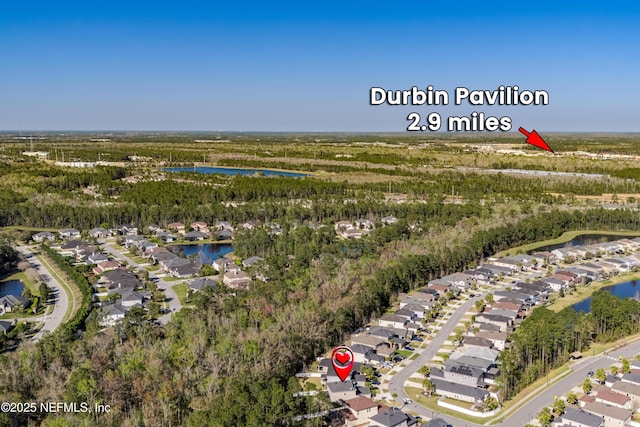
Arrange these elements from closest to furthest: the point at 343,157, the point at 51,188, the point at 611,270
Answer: the point at 611,270, the point at 51,188, the point at 343,157

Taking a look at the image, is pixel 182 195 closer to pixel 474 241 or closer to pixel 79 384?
pixel 474 241

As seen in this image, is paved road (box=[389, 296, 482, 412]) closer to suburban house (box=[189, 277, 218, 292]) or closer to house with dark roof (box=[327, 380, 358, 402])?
house with dark roof (box=[327, 380, 358, 402])

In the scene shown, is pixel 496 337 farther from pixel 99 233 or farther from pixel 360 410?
pixel 99 233

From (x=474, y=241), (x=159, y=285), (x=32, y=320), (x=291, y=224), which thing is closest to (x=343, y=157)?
(x=291, y=224)

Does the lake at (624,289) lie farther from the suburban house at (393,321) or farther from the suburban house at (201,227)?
the suburban house at (201,227)

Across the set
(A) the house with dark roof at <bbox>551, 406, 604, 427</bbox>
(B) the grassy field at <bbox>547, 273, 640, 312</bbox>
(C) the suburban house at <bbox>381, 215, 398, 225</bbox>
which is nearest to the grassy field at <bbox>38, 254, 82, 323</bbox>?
(A) the house with dark roof at <bbox>551, 406, 604, 427</bbox>
